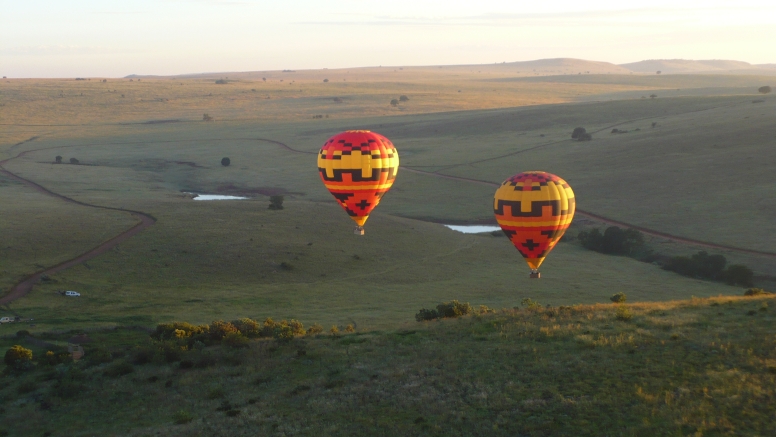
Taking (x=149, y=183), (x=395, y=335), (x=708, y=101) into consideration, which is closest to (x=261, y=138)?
(x=149, y=183)

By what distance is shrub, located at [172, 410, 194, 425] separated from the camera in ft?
72.1

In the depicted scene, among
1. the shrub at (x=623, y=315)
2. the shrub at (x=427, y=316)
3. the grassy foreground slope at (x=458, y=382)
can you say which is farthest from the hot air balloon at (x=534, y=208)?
the shrub at (x=623, y=315)

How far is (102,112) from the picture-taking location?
510 ft

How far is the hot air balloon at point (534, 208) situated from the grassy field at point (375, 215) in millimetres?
6887

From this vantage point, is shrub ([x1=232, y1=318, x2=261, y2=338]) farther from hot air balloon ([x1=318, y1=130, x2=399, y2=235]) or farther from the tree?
the tree

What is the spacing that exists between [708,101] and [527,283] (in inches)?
3499

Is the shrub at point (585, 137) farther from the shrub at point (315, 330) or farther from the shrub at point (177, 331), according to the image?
the shrub at point (177, 331)

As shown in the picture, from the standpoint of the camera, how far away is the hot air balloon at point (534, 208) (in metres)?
34.1

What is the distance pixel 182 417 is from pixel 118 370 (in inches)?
237

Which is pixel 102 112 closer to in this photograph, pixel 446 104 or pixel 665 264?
pixel 446 104

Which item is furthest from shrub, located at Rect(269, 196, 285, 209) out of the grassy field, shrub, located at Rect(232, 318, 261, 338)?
shrub, located at Rect(232, 318, 261, 338)

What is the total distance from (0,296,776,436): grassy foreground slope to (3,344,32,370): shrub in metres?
0.63

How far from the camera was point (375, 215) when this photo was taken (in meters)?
65.1

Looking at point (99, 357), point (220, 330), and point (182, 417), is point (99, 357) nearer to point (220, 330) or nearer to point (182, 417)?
point (220, 330)
